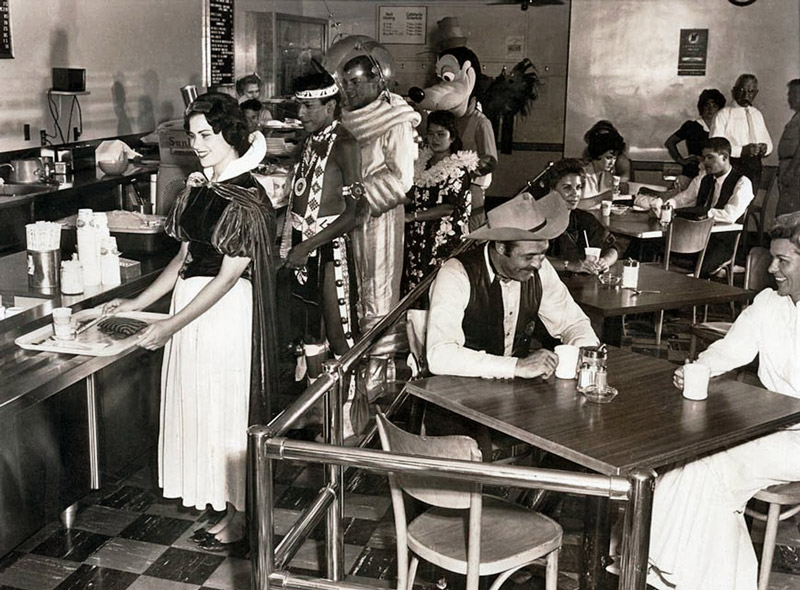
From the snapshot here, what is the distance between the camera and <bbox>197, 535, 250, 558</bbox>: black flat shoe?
3586mm

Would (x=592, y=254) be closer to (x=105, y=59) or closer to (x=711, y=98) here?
(x=105, y=59)

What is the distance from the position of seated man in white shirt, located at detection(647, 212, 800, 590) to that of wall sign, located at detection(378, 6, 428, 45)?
9.36 m

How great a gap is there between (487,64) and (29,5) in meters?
6.90

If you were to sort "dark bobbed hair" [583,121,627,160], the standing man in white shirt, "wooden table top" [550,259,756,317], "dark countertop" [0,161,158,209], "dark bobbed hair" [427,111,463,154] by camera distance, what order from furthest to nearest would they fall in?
the standing man in white shirt
"dark bobbed hair" [583,121,627,160]
"dark bobbed hair" [427,111,463,154]
"dark countertop" [0,161,158,209]
"wooden table top" [550,259,756,317]

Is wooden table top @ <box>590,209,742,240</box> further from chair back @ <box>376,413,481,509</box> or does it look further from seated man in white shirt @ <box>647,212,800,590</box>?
chair back @ <box>376,413,481,509</box>

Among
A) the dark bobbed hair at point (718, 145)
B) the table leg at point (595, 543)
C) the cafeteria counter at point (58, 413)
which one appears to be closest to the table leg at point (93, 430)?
the cafeteria counter at point (58, 413)

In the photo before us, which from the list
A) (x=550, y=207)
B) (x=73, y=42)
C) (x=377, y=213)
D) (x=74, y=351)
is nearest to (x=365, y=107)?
(x=377, y=213)

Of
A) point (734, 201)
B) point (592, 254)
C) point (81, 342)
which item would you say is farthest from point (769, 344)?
point (734, 201)

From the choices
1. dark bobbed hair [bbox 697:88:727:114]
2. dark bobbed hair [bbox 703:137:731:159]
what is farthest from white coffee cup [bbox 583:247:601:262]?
dark bobbed hair [bbox 697:88:727:114]

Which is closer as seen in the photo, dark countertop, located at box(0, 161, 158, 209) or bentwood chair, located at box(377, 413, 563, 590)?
bentwood chair, located at box(377, 413, 563, 590)

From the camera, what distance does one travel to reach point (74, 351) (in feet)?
11.2

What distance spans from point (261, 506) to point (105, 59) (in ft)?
20.2

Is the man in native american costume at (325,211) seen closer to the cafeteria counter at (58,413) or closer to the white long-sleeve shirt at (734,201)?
the cafeteria counter at (58,413)

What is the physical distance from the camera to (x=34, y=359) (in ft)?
11.1
